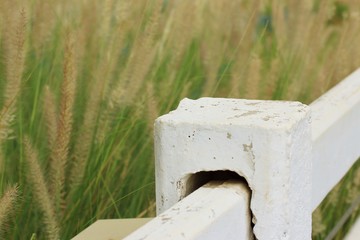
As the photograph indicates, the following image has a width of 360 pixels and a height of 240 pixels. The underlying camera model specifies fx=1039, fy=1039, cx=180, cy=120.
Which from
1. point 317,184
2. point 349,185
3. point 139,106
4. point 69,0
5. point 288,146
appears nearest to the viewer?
point 288,146

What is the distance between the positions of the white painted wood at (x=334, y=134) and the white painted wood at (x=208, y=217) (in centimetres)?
42

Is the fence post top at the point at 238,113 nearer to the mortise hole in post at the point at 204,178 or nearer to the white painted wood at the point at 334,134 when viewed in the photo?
the mortise hole in post at the point at 204,178

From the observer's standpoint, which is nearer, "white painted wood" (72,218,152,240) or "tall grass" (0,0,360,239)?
"white painted wood" (72,218,152,240)

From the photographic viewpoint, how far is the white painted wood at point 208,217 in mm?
1328

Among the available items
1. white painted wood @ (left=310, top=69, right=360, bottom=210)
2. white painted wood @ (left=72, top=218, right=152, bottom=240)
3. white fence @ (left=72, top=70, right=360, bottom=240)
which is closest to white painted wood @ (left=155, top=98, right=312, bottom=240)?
white fence @ (left=72, top=70, right=360, bottom=240)

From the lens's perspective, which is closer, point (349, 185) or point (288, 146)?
point (288, 146)

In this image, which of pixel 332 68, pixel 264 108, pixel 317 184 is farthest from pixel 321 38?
pixel 264 108

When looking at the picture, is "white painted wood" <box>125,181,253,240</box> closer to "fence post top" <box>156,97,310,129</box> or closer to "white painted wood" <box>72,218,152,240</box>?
"fence post top" <box>156,97,310,129</box>

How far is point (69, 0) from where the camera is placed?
9.19ft

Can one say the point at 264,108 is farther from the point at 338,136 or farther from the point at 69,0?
the point at 69,0

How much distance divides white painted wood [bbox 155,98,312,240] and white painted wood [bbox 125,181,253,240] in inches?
1.1

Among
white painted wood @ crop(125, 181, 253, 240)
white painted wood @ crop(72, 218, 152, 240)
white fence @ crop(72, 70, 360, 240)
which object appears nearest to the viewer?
white painted wood @ crop(125, 181, 253, 240)

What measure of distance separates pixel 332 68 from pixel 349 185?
1.30 ft

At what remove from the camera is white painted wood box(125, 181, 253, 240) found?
1.33 m
